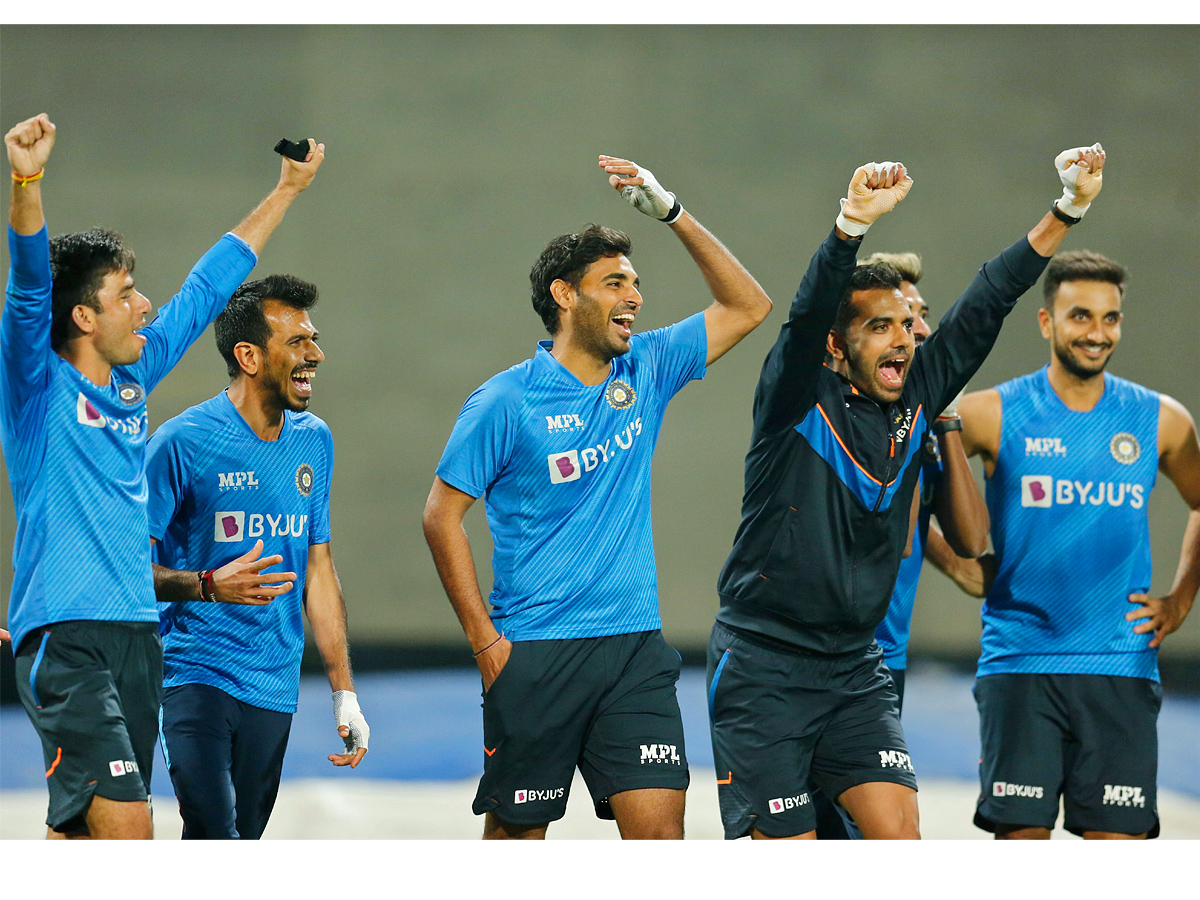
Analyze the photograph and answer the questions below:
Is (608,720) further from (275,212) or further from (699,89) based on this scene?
(699,89)

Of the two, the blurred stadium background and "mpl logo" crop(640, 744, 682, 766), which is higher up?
the blurred stadium background

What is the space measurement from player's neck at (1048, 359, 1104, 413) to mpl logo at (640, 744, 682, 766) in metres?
2.18

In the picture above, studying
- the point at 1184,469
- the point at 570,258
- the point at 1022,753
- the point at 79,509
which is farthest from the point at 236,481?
the point at 1184,469

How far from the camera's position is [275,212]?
14.6ft

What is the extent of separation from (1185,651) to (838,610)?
7.37 meters

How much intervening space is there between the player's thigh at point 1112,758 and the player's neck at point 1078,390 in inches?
Result: 42.5

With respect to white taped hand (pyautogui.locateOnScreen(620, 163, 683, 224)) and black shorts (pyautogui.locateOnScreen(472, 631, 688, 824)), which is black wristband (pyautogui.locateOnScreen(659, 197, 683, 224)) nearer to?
white taped hand (pyautogui.locateOnScreen(620, 163, 683, 224))

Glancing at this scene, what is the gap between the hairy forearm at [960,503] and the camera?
4805mm

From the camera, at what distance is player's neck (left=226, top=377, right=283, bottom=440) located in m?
4.61

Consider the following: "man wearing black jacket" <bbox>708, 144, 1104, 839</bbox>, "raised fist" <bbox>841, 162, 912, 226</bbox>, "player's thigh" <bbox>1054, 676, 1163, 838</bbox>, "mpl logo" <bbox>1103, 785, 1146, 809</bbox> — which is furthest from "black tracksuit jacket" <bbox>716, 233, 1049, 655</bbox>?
"mpl logo" <bbox>1103, 785, 1146, 809</bbox>

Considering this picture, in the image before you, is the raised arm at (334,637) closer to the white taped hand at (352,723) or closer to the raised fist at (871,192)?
the white taped hand at (352,723)

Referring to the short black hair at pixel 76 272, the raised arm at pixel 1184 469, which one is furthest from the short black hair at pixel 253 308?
the raised arm at pixel 1184 469

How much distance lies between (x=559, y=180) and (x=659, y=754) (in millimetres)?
6497

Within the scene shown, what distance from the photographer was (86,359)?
383cm
